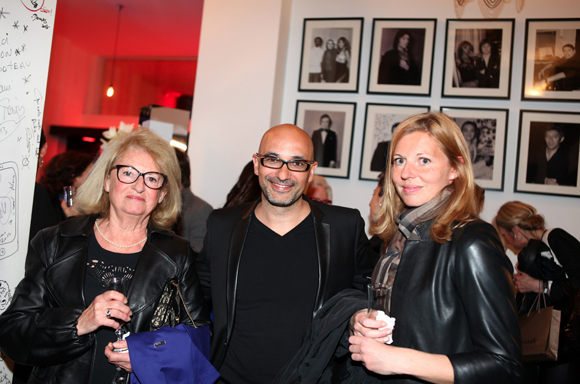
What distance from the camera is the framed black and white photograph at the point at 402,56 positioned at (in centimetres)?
459

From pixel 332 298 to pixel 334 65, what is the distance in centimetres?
330

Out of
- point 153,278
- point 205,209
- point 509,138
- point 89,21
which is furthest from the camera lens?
point 89,21

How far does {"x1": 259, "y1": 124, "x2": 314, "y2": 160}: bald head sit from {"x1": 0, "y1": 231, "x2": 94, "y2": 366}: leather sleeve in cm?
117

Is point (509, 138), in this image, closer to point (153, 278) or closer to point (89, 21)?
point (153, 278)

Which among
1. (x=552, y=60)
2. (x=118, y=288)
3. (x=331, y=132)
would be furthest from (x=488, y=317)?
(x=552, y=60)

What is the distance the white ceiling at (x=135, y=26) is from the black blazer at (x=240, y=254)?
4.95 m

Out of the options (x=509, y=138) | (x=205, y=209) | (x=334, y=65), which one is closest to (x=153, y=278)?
(x=205, y=209)

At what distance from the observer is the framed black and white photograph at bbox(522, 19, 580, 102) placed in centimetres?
426

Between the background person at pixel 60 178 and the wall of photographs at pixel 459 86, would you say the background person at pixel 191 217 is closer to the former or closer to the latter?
the background person at pixel 60 178

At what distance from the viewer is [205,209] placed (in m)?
3.72

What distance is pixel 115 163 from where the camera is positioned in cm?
225

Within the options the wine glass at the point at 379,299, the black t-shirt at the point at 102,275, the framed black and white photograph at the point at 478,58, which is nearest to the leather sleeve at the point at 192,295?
the black t-shirt at the point at 102,275

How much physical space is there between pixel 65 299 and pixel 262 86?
316 cm

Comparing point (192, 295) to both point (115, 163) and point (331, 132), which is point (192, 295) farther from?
point (331, 132)
